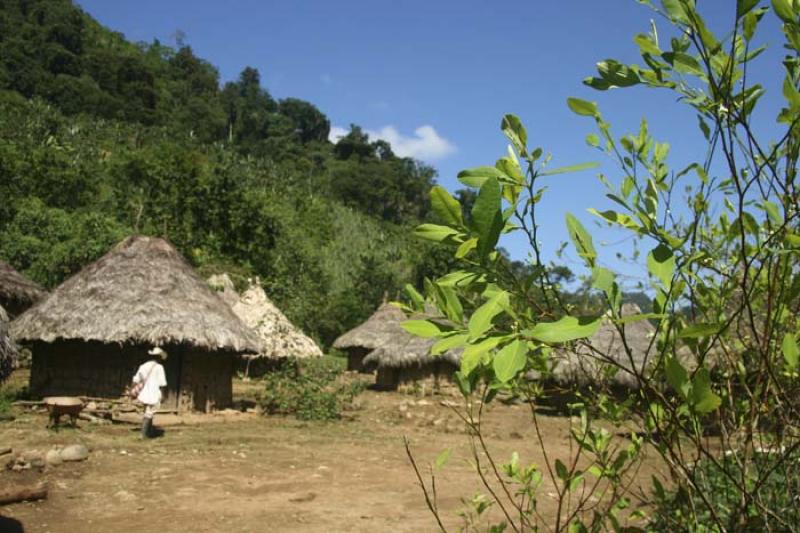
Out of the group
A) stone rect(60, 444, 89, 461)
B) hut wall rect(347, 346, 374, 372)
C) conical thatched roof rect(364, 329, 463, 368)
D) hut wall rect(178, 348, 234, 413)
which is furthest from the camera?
hut wall rect(347, 346, 374, 372)

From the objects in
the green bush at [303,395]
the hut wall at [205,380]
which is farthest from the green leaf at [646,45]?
the hut wall at [205,380]

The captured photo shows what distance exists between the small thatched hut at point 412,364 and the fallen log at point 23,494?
1094 centimetres

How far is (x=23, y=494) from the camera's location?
5359 millimetres

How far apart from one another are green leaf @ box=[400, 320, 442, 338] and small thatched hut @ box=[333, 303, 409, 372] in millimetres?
19319

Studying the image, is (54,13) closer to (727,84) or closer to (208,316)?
(208,316)

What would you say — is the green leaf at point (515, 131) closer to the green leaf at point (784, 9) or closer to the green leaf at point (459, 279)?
the green leaf at point (459, 279)

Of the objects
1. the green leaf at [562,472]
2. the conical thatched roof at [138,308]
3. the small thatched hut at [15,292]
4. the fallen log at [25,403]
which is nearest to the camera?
the green leaf at [562,472]

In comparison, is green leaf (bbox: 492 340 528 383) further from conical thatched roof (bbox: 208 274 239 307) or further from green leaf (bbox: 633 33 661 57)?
conical thatched roof (bbox: 208 274 239 307)

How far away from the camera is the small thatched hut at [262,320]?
56.3ft

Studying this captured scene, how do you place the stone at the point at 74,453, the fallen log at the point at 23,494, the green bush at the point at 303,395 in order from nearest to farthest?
1. the fallen log at the point at 23,494
2. the stone at the point at 74,453
3. the green bush at the point at 303,395

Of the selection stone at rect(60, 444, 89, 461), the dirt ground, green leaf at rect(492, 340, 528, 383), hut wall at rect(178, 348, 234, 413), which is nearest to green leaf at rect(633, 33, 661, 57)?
green leaf at rect(492, 340, 528, 383)

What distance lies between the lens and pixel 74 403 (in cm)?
871

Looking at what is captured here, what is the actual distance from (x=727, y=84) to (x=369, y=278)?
29937mm

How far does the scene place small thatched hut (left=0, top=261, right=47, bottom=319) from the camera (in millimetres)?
14570
